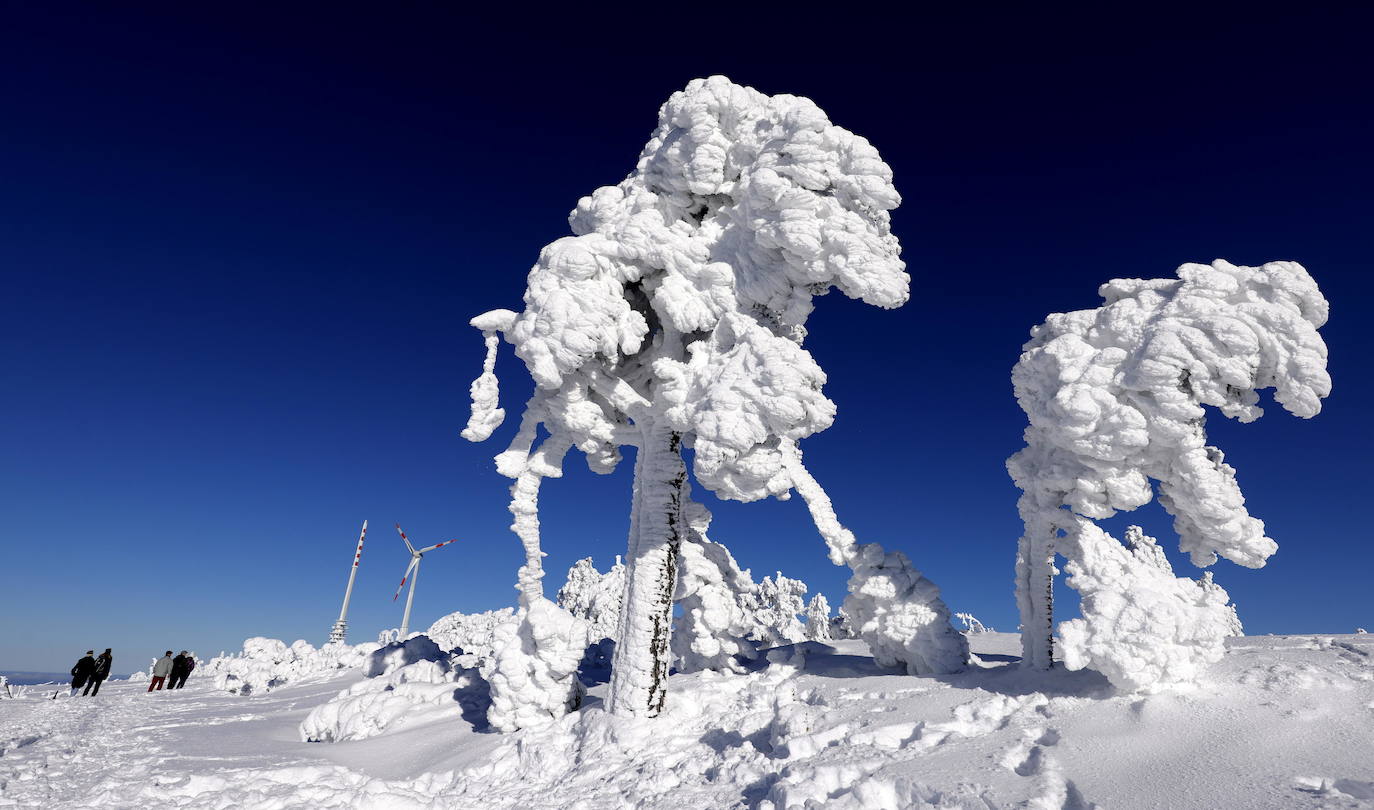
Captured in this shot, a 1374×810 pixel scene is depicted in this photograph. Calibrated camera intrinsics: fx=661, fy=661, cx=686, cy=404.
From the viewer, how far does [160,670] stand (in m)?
25.8

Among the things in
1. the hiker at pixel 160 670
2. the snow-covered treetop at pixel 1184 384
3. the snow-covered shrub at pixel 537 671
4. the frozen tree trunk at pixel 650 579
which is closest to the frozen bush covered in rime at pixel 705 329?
the frozen tree trunk at pixel 650 579

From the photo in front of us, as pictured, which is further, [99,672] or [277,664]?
[277,664]

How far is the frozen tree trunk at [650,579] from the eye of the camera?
12.6 m

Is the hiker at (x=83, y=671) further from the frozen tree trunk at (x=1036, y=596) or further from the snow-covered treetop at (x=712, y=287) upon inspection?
the frozen tree trunk at (x=1036, y=596)

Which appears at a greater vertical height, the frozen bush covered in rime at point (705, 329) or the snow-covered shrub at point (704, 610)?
the frozen bush covered in rime at point (705, 329)

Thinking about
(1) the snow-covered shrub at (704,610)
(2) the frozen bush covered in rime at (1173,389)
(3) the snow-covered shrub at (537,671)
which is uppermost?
(2) the frozen bush covered in rime at (1173,389)

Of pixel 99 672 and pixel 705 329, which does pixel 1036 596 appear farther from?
pixel 99 672

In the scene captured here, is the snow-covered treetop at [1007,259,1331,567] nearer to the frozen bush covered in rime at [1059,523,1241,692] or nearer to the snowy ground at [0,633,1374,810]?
the frozen bush covered in rime at [1059,523,1241,692]

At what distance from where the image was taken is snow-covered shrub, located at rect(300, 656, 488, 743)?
16.0 metres

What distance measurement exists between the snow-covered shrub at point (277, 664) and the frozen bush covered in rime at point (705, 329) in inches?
736

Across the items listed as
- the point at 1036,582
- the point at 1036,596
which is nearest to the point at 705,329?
the point at 1036,582

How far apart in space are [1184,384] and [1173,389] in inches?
15.4

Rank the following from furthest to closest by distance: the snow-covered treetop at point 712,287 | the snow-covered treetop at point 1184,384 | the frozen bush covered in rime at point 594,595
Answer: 1. the frozen bush covered in rime at point 594,595
2. the snow-covered treetop at point 712,287
3. the snow-covered treetop at point 1184,384

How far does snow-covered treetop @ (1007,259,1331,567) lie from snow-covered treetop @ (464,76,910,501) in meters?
3.70
